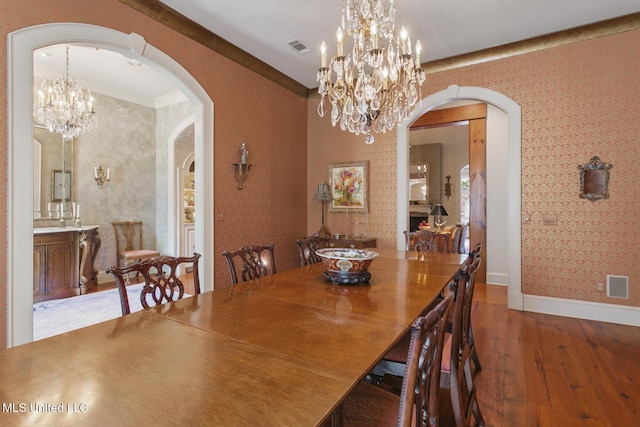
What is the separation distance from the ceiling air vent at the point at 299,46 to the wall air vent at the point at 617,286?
4.34 metres

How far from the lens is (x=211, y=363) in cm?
98

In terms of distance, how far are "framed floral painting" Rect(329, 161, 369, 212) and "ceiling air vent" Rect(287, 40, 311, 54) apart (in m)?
1.76

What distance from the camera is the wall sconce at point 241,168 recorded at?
4.03m

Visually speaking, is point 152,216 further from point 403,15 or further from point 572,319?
point 572,319

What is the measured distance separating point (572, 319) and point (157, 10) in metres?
5.41

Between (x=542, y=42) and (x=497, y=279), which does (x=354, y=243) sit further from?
(x=542, y=42)

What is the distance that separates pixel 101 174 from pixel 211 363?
18.6 ft

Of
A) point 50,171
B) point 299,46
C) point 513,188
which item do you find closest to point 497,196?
point 513,188

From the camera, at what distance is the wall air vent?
11.4 ft

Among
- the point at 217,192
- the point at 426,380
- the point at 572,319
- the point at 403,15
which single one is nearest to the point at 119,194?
the point at 217,192

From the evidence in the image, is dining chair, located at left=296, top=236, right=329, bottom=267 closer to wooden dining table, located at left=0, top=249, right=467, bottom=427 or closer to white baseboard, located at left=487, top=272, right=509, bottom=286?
wooden dining table, located at left=0, top=249, right=467, bottom=427

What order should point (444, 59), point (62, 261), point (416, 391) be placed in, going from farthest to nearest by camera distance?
point (62, 261) < point (444, 59) < point (416, 391)

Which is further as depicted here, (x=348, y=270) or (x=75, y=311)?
(x=75, y=311)

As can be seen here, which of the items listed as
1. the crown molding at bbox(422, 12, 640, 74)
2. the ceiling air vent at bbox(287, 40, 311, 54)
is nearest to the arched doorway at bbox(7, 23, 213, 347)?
the ceiling air vent at bbox(287, 40, 311, 54)
